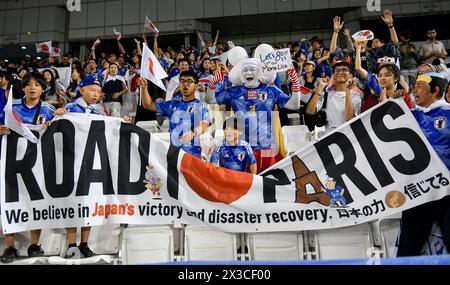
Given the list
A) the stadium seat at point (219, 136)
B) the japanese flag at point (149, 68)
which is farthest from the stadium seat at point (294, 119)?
the japanese flag at point (149, 68)

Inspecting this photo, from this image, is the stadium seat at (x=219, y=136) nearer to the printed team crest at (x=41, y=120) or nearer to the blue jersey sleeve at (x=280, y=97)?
the blue jersey sleeve at (x=280, y=97)

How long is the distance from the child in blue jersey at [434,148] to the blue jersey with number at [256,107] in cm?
155

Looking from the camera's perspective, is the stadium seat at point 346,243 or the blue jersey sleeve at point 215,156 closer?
the stadium seat at point 346,243

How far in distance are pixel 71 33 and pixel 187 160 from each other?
13.7 m

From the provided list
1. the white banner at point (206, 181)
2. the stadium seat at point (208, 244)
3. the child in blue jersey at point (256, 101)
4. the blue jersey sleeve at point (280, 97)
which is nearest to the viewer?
the white banner at point (206, 181)

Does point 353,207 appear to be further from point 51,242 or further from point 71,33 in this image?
point 71,33

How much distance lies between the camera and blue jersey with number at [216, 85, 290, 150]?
399cm

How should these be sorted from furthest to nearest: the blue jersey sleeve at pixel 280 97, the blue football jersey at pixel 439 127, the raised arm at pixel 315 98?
the blue jersey sleeve at pixel 280 97 < the raised arm at pixel 315 98 < the blue football jersey at pixel 439 127

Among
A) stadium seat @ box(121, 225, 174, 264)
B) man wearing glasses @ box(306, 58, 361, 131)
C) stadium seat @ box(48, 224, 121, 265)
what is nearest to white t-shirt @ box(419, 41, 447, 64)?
man wearing glasses @ box(306, 58, 361, 131)

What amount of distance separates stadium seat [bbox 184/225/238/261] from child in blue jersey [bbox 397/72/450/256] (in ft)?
4.29

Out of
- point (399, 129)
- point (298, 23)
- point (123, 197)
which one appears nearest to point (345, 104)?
point (399, 129)

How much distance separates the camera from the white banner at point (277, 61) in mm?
4004

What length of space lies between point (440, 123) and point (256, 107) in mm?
1957

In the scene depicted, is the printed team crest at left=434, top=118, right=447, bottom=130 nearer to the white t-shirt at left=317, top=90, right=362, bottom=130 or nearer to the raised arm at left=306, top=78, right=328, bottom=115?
the white t-shirt at left=317, top=90, right=362, bottom=130
